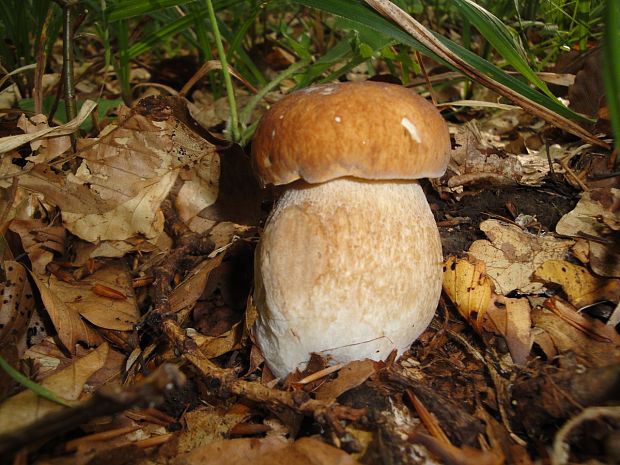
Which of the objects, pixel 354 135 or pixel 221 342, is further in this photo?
pixel 221 342

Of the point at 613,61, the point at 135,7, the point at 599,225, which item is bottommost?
the point at 599,225

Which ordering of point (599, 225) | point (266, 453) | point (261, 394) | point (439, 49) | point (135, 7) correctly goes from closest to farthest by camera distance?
point (266, 453), point (261, 394), point (599, 225), point (439, 49), point (135, 7)

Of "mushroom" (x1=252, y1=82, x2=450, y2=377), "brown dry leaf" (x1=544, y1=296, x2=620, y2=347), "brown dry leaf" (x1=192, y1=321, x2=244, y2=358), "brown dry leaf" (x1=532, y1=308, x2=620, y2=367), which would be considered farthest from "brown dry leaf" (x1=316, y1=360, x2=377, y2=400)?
"brown dry leaf" (x1=544, y1=296, x2=620, y2=347)

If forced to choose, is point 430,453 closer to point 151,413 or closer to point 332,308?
point 332,308

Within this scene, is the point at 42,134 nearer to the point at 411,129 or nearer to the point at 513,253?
the point at 411,129

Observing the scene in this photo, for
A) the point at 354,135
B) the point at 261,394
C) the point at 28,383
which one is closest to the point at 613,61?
the point at 354,135

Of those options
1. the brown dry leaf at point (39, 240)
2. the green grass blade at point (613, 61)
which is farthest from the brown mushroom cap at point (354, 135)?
the brown dry leaf at point (39, 240)

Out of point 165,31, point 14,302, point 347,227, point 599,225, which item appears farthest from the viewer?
point 165,31

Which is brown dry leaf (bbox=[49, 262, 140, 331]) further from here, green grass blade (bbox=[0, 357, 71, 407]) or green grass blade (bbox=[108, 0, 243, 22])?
green grass blade (bbox=[108, 0, 243, 22])

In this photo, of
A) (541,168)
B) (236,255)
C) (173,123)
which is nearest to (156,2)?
(173,123)
